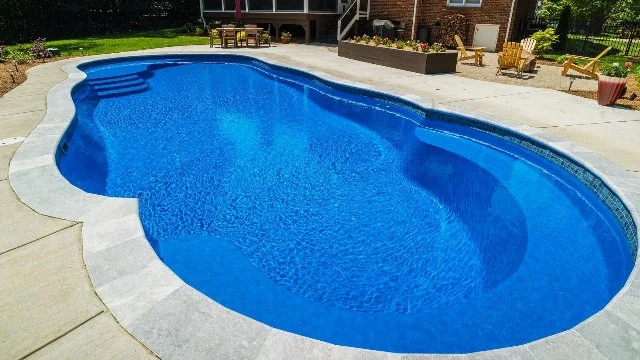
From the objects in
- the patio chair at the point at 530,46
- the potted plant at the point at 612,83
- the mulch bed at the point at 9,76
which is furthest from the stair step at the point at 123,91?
the patio chair at the point at 530,46

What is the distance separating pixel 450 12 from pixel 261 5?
11.5 metres

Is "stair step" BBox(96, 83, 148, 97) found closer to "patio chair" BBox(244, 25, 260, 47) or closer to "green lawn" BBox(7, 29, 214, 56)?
"green lawn" BBox(7, 29, 214, 56)

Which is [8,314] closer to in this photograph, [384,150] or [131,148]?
[131,148]

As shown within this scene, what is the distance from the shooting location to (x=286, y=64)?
15.0 metres

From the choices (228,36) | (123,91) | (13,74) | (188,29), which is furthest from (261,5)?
(13,74)

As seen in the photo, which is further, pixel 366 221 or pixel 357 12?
pixel 357 12

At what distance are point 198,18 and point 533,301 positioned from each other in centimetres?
2884

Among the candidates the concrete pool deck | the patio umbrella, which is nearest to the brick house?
the patio umbrella

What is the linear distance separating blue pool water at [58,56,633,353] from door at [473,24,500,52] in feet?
35.5

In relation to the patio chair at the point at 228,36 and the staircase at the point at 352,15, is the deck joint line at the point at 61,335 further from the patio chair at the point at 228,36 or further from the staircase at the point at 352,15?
the staircase at the point at 352,15

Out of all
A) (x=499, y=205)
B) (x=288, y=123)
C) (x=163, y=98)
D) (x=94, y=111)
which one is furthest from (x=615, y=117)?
(x=94, y=111)

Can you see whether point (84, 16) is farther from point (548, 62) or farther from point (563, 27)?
point (563, 27)

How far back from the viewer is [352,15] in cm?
2112

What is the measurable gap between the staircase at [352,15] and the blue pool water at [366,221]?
467 inches
